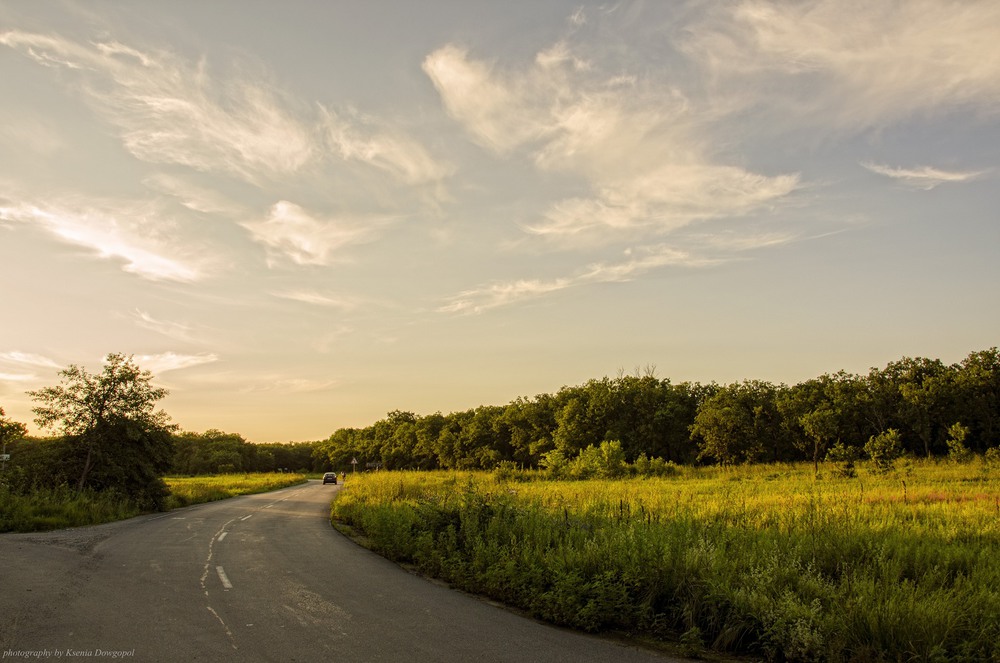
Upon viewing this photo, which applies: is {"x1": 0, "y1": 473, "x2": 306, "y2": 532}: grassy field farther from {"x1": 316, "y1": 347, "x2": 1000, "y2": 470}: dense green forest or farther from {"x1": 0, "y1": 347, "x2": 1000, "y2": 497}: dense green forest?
{"x1": 316, "y1": 347, "x2": 1000, "y2": 470}: dense green forest

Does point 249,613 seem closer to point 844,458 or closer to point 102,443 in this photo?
point 102,443

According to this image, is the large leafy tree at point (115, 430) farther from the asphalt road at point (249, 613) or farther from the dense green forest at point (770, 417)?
the dense green forest at point (770, 417)

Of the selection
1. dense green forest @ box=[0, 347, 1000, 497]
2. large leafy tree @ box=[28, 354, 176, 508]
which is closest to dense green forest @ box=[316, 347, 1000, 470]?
dense green forest @ box=[0, 347, 1000, 497]

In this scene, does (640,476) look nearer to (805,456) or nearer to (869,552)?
(805,456)

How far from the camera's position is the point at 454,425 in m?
134

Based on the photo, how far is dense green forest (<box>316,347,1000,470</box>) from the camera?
69375 mm

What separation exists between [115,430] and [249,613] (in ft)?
87.8

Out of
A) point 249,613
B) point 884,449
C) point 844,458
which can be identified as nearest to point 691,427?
point 844,458

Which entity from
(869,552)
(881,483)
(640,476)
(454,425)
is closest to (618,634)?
(869,552)

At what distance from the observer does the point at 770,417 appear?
77938 mm

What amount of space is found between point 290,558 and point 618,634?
9405 millimetres

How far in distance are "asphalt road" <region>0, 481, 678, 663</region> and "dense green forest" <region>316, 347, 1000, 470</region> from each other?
4768 cm

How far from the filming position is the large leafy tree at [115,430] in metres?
29.2

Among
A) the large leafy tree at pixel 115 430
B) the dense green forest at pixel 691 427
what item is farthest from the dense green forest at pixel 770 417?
the large leafy tree at pixel 115 430
